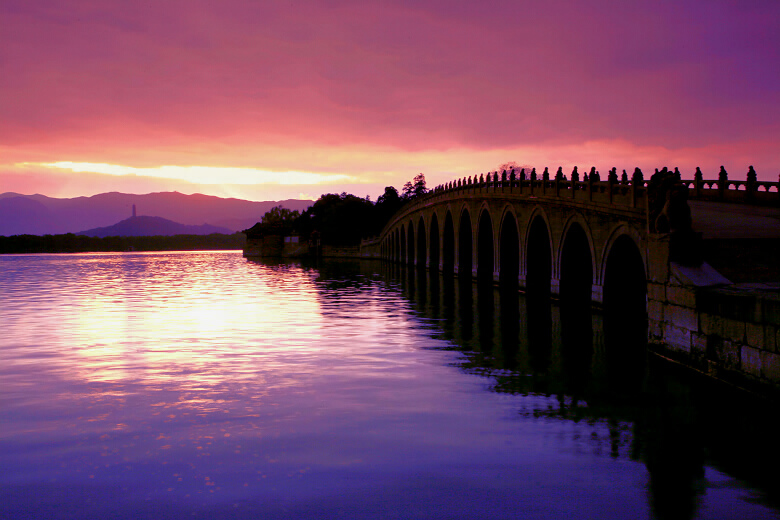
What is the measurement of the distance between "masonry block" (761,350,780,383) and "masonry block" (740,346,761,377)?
0.16 meters

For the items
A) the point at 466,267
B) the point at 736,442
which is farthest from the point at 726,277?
the point at 466,267

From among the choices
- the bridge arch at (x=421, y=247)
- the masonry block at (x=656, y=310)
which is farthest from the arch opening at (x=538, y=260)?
the bridge arch at (x=421, y=247)

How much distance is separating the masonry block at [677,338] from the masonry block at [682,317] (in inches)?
4.5

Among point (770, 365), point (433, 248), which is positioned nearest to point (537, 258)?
point (770, 365)

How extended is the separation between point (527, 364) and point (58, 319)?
818 inches

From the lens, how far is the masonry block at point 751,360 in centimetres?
1295

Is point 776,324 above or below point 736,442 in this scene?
above

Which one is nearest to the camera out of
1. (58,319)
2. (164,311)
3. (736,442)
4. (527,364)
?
(736,442)

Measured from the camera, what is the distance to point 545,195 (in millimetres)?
33156

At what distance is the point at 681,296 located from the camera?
16594 millimetres

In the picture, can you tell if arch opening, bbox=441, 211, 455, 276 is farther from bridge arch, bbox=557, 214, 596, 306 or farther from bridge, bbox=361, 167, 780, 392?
bridge arch, bbox=557, 214, 596, 306

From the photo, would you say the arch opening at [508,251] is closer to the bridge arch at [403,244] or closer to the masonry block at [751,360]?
the masonry block at [751,360]

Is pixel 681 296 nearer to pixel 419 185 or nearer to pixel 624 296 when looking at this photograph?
pixel 624 296

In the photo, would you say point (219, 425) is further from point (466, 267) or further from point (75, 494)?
point (466, 267)
